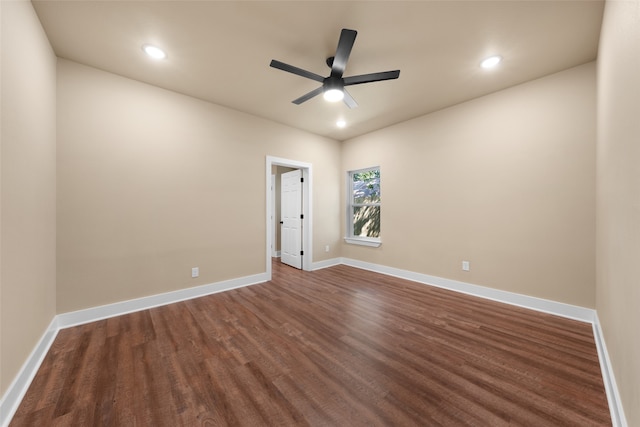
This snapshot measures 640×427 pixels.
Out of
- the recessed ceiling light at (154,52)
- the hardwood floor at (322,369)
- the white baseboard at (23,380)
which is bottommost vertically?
the hardwood floor at (322,369)

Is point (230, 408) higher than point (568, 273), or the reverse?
point (568, 273)

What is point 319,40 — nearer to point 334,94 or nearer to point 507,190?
point 334,94

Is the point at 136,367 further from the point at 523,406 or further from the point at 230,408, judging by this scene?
the point at 523,406

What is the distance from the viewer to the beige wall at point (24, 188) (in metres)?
Result: 1.45

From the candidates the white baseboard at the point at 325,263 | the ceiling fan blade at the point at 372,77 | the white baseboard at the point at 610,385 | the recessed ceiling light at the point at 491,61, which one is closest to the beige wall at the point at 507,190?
the recessed ceiling light at the point at 491,61

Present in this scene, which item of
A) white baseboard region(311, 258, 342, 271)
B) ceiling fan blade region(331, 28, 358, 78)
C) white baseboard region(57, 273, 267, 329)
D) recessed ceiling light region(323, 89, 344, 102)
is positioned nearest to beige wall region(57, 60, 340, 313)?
white baseboard region(57, 273, 267, 329)

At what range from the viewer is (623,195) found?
1358 millimetres

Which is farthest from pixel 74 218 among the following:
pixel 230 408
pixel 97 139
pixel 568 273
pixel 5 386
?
pixel 568 273

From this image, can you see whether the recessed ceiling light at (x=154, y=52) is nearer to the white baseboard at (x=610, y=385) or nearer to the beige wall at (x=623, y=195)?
the beige wall at (x=623, y=195)

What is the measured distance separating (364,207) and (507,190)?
8.31 ft

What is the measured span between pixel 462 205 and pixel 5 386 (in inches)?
182

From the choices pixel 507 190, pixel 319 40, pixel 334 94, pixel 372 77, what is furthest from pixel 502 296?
pixel 319 40

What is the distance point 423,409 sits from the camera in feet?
4.67

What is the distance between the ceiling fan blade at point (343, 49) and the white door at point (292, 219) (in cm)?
273
